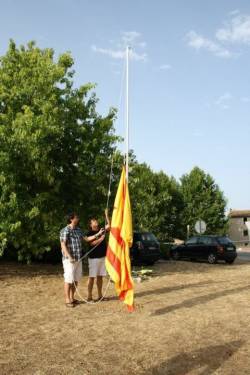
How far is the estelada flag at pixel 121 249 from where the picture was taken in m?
9.23

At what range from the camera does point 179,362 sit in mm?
6105

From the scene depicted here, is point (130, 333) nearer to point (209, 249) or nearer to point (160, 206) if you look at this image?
point (209, 249)

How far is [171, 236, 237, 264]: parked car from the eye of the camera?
23891mm

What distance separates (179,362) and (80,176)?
987cm

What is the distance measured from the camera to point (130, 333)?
25.2ft

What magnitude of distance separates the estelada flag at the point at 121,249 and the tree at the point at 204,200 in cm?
4078

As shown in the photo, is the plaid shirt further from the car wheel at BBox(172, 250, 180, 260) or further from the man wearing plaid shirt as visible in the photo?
the car wheel at BBox(172, 250, 180, 260)

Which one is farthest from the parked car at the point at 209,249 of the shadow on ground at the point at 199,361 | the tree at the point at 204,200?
the tree at the point at 204,200

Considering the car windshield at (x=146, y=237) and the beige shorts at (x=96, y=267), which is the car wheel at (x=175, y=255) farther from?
the beige shorts at (x=96, y=267)

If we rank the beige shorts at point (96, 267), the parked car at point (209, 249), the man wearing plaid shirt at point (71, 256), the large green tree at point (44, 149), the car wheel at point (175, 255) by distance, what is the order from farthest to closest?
1. the car wheel at point (175, 255)
2. the parked car at point (209, 249)
3. the large green tree at point (44, 149)
4. the beige shorts at point (96, 267)
5. the man wearing plaid shirt at point (71, 256)

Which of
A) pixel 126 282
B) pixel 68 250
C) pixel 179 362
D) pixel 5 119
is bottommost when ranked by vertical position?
pixel 179 362

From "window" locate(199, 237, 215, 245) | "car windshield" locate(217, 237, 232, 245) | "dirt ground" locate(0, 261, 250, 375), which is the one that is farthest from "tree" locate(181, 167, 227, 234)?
"dirt ground" locate(0, 261, 250, 375)

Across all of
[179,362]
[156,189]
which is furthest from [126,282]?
[156,189]

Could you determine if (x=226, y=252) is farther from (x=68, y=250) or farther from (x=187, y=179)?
(x=187, y=179)
